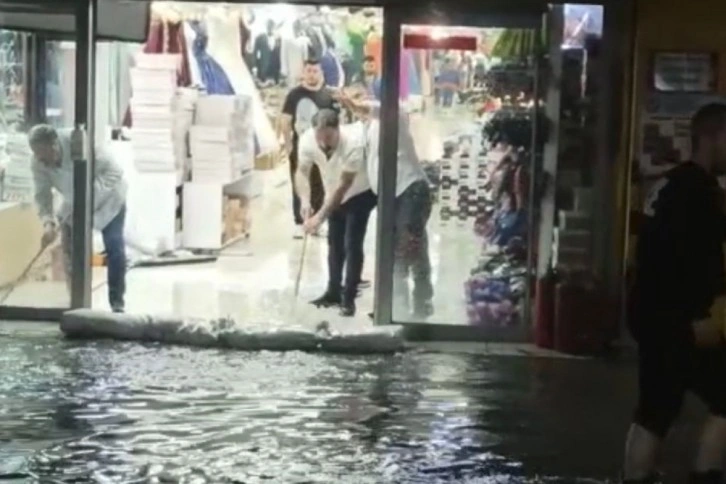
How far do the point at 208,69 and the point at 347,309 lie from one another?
11.9 ft

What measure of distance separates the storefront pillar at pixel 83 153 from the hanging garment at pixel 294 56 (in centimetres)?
295

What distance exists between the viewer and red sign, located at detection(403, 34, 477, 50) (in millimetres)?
11898

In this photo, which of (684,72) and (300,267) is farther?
(300,267)

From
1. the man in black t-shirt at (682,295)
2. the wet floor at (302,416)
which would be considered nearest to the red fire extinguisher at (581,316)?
the wet floor at (302,416)

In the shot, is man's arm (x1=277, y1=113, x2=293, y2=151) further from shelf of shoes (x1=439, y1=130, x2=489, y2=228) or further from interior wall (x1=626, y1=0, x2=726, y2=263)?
interior wall (x1=626, y1=0, x2=726, y2=263)

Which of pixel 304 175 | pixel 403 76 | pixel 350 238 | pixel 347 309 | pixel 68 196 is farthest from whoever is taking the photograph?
pixel 304 175

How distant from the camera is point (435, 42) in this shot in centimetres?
1191

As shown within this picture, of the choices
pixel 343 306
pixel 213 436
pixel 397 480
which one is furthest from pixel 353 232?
pixel 397 480

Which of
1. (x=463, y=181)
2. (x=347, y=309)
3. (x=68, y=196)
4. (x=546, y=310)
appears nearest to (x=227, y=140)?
(x=347, y=309)

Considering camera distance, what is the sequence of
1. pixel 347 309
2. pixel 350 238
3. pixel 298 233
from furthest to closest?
pixel 298 233 < pixel 350 238 < pixel 347 309

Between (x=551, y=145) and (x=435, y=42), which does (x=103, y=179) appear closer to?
(x=435, y=42)

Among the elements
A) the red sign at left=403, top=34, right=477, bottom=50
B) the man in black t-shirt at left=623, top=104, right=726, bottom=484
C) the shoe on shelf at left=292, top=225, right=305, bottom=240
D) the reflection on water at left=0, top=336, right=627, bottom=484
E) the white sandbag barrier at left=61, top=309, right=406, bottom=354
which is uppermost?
the red sign at left=403, top=34, right=477, bottom=50

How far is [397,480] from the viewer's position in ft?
25.0

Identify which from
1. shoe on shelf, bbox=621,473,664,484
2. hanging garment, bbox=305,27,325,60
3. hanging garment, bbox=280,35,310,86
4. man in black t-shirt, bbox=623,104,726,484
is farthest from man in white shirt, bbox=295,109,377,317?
man in black t-shirt, bbox=623,104,726,484
